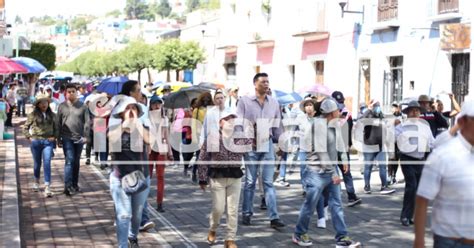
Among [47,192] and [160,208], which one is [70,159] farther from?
[160,208]

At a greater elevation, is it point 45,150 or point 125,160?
point 125,160

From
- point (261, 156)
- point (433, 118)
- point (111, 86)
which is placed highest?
point (111, 86)

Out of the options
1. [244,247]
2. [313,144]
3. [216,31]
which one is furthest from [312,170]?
[216,31]

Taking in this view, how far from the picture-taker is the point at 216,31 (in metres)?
53.8

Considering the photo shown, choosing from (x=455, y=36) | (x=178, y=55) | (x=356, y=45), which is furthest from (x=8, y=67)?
(x=178, y=55)

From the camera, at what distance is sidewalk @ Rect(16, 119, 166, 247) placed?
947 cm

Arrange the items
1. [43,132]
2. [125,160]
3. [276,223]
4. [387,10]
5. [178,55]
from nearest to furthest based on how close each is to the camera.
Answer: [125,160] < [276,223] < [43,132] < [387,10] < [178,55]

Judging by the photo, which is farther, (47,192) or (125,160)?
(47,192)

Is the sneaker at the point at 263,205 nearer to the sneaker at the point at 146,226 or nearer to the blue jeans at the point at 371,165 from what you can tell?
the sneaker at the point at 146,226

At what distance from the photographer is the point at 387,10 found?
27484mm

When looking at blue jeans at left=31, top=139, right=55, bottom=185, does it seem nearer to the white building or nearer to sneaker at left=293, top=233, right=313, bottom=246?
sneaker at left=293, top=233, right=313, bottom=246

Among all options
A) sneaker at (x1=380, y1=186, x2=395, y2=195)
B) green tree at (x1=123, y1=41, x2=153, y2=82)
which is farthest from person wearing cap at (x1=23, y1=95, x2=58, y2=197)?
green tree at (x1=123, y1=41, x2=153, y2=82)

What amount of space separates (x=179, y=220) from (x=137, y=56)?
218 feet

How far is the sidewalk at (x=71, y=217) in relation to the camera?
9469mm
